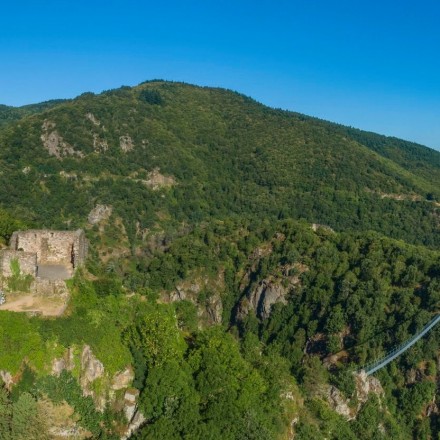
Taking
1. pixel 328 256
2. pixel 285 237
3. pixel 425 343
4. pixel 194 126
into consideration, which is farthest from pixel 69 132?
pixel 425 343

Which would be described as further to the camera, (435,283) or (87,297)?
(435,283)

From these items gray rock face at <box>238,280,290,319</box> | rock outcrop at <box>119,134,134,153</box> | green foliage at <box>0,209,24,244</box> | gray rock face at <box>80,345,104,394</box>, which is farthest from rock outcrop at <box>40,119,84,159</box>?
gray rock face at <box>80,345,104,394</box>

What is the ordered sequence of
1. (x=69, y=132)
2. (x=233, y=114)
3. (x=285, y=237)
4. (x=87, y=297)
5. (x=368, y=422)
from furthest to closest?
(x=233, y=114)
(x=69, y=132)
(x=285, y=237)
(x=368, y=422)
(x=87, y=297)

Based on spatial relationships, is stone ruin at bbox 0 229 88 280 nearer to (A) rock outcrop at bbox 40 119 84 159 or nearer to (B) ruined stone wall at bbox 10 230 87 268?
(B) ruined stone wall at bbox 10 230 87 268

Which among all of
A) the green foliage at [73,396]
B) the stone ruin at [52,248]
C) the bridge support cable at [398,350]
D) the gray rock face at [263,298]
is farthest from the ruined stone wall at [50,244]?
the gray rock face at [263,298]

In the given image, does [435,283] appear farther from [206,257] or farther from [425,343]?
[206,257]

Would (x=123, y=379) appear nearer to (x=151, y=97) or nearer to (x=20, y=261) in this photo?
(x=20, y=261)

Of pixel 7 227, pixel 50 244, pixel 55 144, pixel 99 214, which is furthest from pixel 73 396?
pixel 55 144
